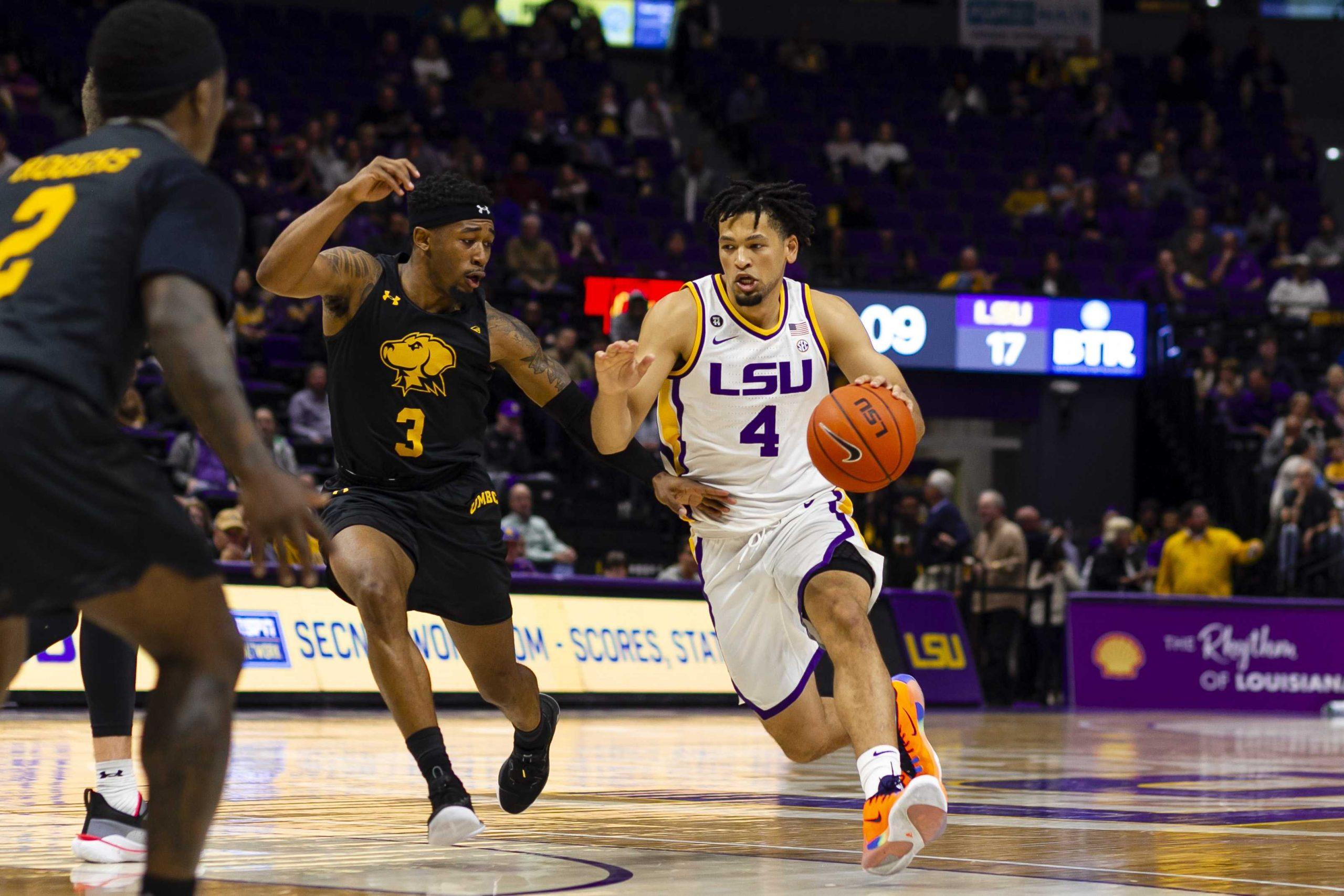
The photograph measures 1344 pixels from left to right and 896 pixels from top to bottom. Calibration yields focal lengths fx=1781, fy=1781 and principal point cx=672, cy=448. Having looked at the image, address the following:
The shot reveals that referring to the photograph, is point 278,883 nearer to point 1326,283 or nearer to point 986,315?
point 986,315

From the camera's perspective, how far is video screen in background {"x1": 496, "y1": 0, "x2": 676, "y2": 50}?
2525cm

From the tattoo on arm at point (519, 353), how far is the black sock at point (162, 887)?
123 inches

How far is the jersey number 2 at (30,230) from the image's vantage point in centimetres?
317

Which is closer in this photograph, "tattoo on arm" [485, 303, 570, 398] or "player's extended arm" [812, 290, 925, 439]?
"player's extended arm" [812, 290, 925, 439]

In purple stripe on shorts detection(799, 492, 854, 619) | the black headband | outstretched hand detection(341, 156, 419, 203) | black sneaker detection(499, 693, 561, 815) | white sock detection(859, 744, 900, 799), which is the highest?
outstretched hand detection(341, 156, 419, 203)

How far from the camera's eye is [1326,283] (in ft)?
73.4

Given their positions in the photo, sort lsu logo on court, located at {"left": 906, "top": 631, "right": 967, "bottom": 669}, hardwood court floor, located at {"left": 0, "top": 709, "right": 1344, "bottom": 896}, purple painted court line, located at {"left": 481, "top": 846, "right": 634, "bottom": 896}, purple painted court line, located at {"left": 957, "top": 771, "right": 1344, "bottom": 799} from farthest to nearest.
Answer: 1. lsu logo on court, located at {"left": 906, "top": 631, "right": 967, "bottom": 669}
2. purple painted court line, located at {"left": 957, "top": 771, "right": 1344, "bottom": 799}
3. hardwood court floor, located at {"left": 0, "top": 709, "right": 1344, "bottom": 896}
4. purple painted court line, located at {"left": 481, "top": 846, "right": 634, "bottom": 896}

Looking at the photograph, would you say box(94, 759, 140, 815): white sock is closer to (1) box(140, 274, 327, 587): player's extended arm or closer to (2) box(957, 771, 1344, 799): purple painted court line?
(1) box(140, 274, 327, 587): player's extended arm

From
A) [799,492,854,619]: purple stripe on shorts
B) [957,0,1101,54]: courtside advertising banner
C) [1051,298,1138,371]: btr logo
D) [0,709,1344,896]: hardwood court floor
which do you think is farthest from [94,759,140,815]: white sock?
[957,0,1101,54]: courtside advertising banner

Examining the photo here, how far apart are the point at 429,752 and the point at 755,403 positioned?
156 centimetres

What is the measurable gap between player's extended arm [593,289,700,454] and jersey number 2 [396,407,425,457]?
1.87 feet

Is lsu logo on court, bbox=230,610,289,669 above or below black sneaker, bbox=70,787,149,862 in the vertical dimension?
below

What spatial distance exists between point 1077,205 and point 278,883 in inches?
774

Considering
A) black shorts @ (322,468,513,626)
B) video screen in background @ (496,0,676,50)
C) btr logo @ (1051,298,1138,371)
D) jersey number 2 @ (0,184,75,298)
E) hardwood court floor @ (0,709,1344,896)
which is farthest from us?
video screen in background @ (496,0,676,50)
